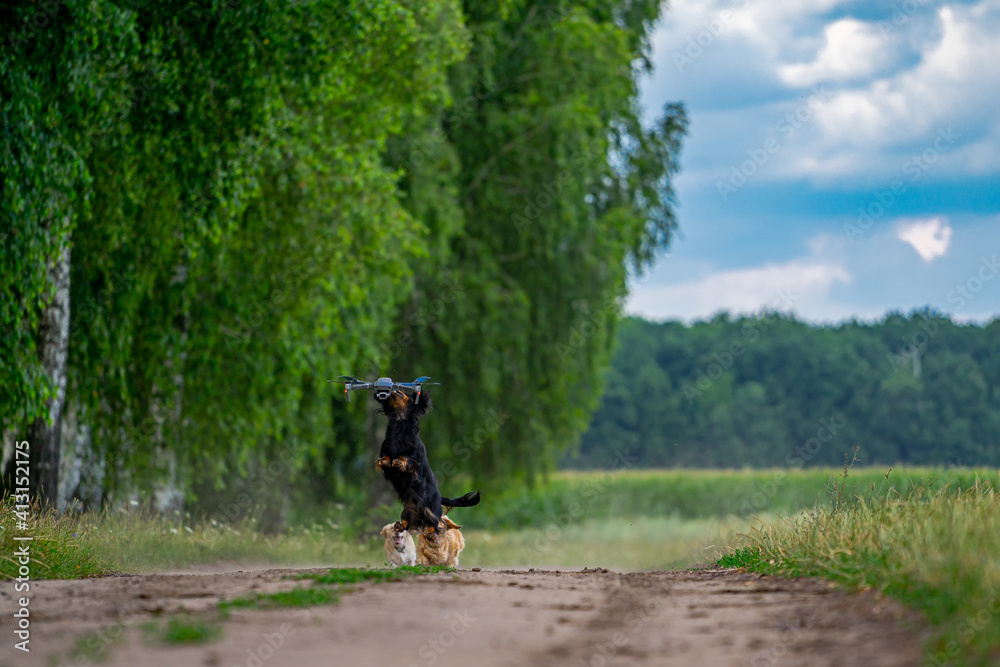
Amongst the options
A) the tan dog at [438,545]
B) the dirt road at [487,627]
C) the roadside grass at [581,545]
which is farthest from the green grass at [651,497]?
the dirt road at [487,627]

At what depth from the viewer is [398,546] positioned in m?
9.40

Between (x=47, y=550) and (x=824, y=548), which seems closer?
(x=824, y=548)

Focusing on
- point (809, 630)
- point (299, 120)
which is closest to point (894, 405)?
point (299, 120)

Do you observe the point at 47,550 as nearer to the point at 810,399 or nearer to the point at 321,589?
the point at 321,589

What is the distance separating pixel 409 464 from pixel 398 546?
98 cm

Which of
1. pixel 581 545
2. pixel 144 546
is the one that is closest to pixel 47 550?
pixel 144 546

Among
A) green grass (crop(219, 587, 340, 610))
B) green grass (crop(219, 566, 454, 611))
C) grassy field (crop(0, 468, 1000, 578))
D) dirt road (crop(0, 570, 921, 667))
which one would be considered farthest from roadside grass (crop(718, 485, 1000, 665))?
green grass (crop(219, 587, 340, 610))

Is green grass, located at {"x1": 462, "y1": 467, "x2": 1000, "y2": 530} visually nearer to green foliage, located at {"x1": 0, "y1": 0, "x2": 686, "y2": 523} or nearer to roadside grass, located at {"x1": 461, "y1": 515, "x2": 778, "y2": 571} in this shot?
roadside grass, located at {"x1": 461, "y1": 515, "x2": 778, "y2": 571}

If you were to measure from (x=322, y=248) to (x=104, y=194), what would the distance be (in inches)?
150

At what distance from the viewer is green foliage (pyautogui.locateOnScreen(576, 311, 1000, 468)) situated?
66.8 metres

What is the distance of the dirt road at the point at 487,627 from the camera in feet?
17.9

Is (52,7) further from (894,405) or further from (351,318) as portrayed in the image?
(894,405)

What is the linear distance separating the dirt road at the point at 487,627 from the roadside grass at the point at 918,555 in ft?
0.62

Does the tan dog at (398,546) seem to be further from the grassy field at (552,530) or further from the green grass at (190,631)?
the green grass at (190,631)
